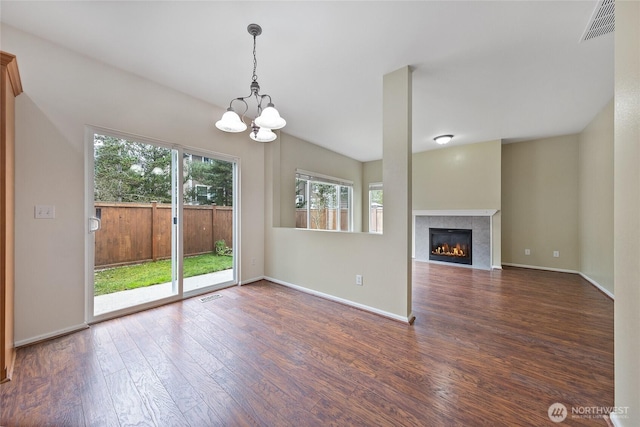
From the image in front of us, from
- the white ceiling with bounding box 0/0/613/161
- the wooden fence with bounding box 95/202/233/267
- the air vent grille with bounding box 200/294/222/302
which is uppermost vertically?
the white ceiling with bounding box 0/0/613/161

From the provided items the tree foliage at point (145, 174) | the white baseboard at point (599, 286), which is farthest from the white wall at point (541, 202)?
the tree foliage at point (145, 174)

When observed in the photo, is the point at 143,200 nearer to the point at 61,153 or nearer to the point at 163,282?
the point at 61,153

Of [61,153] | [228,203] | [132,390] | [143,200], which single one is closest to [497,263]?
[228,203]

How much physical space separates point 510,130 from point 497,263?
2564mm

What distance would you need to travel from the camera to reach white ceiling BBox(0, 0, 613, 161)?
1.76 meters

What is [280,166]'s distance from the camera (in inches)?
163

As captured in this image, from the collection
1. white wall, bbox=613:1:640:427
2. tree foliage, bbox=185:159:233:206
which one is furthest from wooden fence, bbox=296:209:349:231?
white wall, bbox=613:1:640:427

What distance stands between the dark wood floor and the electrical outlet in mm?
1093

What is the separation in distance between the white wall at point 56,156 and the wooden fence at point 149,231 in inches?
8.9

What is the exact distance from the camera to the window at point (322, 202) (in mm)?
4898

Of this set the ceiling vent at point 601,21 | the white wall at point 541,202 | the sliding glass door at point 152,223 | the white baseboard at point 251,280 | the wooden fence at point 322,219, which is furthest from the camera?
the wooden fence at point 322,219

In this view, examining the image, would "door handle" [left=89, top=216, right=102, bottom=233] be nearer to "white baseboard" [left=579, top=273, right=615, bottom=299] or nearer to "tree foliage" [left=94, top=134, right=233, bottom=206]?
"tree foliage" [left=94, top=134, right=233, bottom=206]

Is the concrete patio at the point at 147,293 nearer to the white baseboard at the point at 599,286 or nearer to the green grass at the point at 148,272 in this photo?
the green grass at the point at 148,272

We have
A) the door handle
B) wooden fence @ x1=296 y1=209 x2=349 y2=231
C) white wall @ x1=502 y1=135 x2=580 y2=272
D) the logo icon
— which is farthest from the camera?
wooden fence @ x1=296 y1=209 x2=349 y2=231
